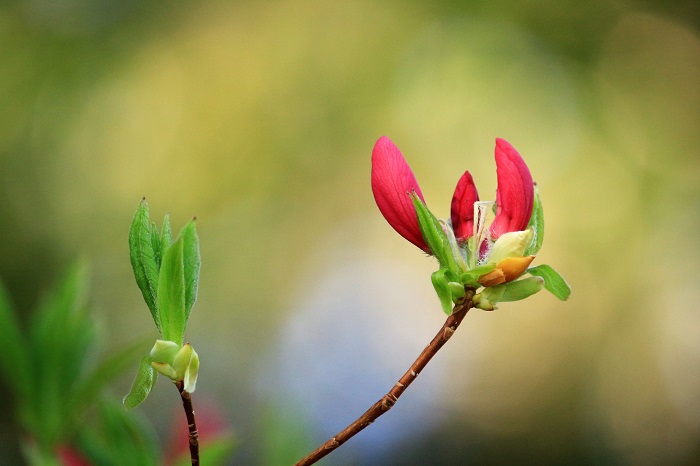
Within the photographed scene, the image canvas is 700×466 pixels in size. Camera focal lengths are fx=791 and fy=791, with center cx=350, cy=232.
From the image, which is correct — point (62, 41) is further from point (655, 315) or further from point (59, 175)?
point (655, 315)

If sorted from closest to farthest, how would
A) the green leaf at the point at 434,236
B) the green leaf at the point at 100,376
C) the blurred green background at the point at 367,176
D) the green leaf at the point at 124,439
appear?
the green leaf at the point at 434,236
the green leaf at the point at 124,439
the green leaf at the point at 100,376
the blurred green background at the point at 367,176

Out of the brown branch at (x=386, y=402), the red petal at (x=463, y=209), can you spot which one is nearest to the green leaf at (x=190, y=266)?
the brown branch at (x=386, y=402)

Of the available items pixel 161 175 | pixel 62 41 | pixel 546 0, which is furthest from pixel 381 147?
pixel 546 0

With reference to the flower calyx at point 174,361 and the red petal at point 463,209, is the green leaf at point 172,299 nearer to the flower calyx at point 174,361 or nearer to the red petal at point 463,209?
the flower calyx at point 174,361

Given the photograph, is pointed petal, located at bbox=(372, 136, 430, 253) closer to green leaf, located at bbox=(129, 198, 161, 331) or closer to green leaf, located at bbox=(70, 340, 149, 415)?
green leaf, located at bbox=(129, 198, 161, 331)

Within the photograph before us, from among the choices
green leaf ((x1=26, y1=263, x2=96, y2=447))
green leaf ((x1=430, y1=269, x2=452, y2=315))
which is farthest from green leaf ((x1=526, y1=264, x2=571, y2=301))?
green leaf ((x1=26, y1=263, x2=96, y2=447))

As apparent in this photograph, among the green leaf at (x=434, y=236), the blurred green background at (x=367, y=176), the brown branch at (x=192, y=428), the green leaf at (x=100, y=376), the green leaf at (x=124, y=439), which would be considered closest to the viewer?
the brown branch at (x=192, y=428)

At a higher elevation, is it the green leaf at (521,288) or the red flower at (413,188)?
the red flower at (413,188)
